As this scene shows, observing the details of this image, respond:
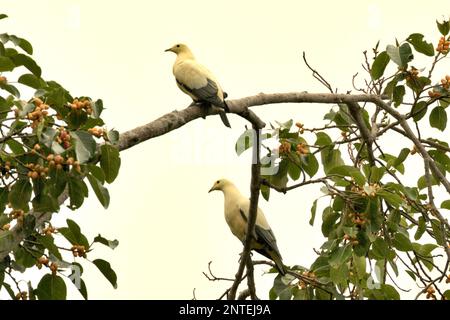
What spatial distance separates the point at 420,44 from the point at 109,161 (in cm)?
245

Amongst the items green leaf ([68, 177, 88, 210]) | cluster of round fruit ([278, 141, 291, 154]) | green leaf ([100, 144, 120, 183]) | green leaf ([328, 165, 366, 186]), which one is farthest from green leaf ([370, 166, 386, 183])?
green leaf ([68, 177, 88, 210])

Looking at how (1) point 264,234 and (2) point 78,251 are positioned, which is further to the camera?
(1) point 264,234

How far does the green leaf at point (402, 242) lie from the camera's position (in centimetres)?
479

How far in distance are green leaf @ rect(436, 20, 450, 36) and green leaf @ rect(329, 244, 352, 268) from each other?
1529 mm

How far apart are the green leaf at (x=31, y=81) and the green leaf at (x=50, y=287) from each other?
92 cm

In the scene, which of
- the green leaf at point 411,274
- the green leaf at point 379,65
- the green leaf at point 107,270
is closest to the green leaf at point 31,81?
the green leaf at point 107,270

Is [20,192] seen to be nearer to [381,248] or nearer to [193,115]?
[193,115]

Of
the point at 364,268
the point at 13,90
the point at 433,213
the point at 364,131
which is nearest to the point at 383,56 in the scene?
the point at 364,131

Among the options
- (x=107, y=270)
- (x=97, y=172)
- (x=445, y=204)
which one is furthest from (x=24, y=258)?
(x=445, y=204)

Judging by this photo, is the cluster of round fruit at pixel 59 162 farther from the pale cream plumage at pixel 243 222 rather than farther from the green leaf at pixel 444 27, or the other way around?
the green leaf at pixel 444 27

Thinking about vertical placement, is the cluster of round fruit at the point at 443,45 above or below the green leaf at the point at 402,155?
above

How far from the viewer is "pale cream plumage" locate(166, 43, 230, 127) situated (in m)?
4.91

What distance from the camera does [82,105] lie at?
10.5 ft

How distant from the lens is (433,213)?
197 inches
